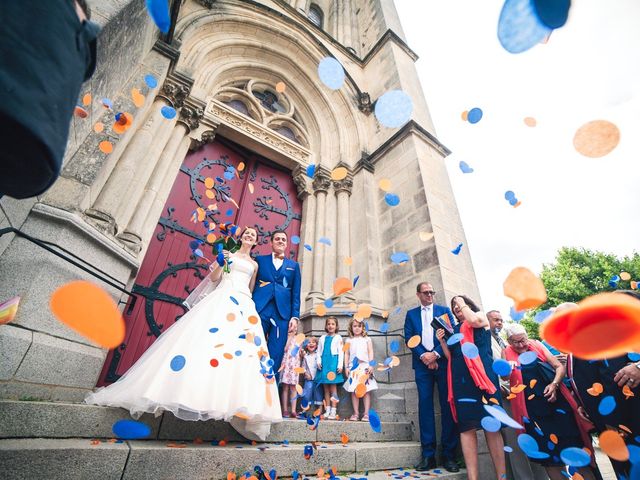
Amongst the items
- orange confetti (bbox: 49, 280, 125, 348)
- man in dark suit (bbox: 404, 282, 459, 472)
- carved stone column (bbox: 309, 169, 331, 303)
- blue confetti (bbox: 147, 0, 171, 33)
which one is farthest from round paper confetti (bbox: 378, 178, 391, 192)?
orange confetti (bbox: 49, 280, 125, 348)

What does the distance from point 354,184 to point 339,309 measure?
2.46m

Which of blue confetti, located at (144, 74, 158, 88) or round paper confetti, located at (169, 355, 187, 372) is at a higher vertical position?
blue confetti, located at (144, 74, 158, 88)

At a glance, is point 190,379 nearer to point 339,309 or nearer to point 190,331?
point 190,331

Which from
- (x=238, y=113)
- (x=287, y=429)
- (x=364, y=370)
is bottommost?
(x=287, y=429)

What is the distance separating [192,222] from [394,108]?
13.8 feet

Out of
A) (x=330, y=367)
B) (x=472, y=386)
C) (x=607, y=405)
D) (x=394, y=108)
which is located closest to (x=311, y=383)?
(x=330, y=367)

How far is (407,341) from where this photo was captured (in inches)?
130

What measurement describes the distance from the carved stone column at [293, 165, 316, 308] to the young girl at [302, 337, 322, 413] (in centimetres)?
86

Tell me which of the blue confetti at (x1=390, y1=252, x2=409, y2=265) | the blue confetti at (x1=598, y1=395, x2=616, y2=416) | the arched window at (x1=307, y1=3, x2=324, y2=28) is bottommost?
the blue confetti at (x1=598, y1=395, x2=616, y2=416)

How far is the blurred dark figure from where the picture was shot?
66cm

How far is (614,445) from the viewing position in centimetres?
190

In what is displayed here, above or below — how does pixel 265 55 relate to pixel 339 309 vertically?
above

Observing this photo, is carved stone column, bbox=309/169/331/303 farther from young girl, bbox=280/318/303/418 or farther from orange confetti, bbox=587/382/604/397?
orange confetti, bbox=587/382/604/397

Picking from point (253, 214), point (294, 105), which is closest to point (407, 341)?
point (253, 214)
